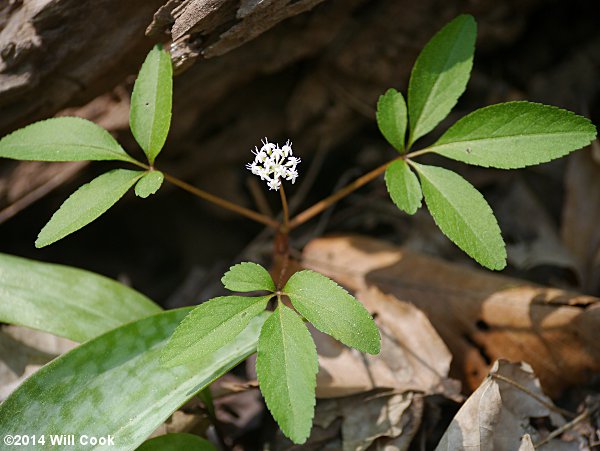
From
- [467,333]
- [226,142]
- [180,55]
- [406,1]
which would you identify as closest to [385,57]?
[406,1]

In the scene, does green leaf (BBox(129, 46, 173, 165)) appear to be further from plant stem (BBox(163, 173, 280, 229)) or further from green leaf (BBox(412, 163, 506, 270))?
green leaf (BBox(412, 163, 506, 270))

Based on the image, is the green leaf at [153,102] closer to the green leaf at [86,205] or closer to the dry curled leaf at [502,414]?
the green leaf at [86,205]

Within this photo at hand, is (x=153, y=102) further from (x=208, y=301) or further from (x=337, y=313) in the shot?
(x=337, y=313)

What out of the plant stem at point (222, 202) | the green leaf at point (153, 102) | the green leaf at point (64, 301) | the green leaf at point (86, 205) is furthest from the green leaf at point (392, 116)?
the green leaf at point (64, 301)

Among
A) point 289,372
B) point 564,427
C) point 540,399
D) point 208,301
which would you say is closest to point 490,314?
point 540,399

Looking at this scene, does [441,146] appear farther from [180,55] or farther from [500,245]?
[180,55]
